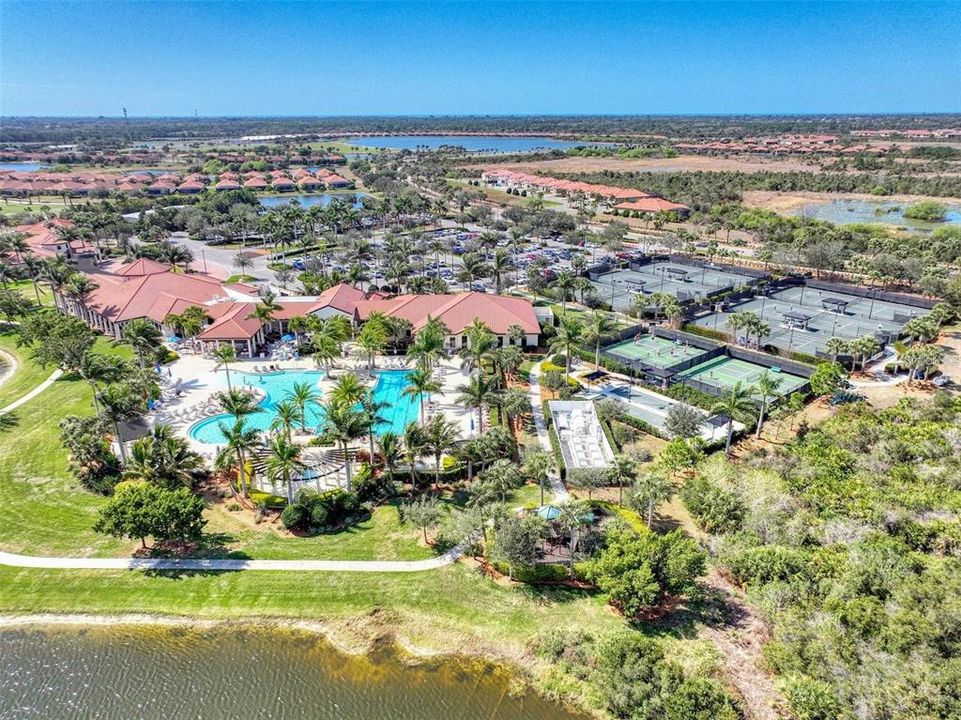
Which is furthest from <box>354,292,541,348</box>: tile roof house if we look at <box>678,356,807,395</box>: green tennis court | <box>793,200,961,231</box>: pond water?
<box>793,200,961,231</box>: pond water

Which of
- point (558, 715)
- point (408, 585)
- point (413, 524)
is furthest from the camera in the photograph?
point (413, 524)

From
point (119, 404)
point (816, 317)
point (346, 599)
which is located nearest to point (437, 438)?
point (346, 599)

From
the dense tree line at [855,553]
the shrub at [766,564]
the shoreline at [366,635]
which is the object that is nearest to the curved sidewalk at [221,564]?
the shoreline at [366,635]

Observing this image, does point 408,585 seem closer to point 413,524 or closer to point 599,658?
point 413,524

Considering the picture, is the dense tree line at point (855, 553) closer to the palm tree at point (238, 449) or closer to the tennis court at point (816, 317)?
the tennis court at point (816, 317)

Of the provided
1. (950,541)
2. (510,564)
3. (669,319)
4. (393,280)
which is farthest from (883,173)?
(510,564)

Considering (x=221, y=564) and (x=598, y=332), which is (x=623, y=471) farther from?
(x=221, y=564)
